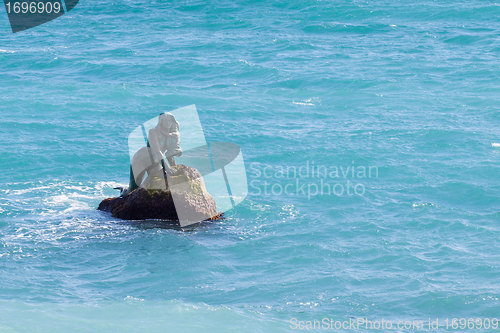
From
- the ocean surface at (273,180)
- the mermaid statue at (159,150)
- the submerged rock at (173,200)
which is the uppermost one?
the mermaid statue at (159,150)

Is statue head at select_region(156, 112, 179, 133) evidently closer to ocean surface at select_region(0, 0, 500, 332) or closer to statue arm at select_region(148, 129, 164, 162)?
statue arm at select_region(148, 129, 164, 162)

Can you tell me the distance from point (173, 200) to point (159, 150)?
1035mm

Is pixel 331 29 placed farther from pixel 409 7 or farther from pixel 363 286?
pixel 363 286

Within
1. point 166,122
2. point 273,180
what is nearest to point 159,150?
point 166,122

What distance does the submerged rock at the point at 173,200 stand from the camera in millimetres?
11281

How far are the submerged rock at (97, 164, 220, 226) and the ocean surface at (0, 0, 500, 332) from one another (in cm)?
37

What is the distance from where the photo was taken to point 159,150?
11289 mm

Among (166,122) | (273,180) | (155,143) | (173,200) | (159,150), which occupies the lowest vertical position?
(273,180)

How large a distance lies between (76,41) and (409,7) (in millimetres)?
22464

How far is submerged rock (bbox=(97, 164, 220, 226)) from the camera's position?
1128 cm

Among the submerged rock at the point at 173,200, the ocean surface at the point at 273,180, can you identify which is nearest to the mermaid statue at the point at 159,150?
the submerged rock at the point at 173,200

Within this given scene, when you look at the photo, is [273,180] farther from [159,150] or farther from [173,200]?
[159,150]

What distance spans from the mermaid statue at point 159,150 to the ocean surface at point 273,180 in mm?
1194

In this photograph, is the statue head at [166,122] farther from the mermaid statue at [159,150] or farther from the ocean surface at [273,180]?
the ocean surface at [273,180]
